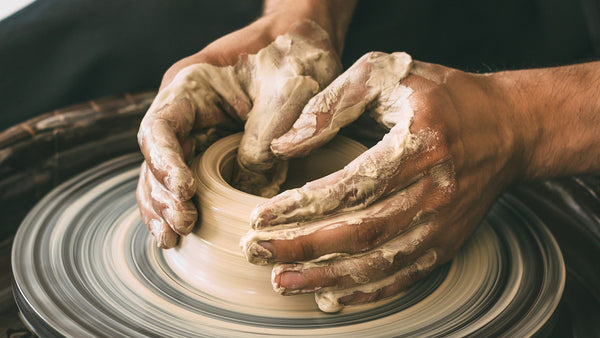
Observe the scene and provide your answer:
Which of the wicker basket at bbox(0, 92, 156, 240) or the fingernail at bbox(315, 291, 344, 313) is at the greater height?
the fingernail at bbox(315, 291, 344, 313)

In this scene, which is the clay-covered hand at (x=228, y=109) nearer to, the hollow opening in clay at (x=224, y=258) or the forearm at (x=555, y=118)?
the hollow opening in clay at (x=224, y=258)

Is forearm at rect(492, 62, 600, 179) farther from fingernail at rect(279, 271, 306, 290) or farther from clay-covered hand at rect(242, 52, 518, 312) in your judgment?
fingernail at rect(279, 271, 306, 290)

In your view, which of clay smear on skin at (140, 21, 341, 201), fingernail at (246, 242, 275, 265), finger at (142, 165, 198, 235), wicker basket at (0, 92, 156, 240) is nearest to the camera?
fingernail at (246, 242, 275, 265)

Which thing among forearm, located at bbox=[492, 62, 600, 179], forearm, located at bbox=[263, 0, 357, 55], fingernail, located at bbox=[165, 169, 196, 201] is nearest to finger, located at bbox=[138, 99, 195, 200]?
fingernail, located at bbox=[165, 169, 196, 201]

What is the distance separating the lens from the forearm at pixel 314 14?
4.95ft

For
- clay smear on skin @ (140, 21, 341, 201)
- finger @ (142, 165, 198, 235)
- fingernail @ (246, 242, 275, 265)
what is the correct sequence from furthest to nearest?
clay smear on skin @ (140, 21, 341, 201), finger @ (142, 165, 198, 235), fingernail @ (246, 242, 275, 265)

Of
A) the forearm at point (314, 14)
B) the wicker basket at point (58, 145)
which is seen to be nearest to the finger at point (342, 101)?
the forearm at point (314, 14)

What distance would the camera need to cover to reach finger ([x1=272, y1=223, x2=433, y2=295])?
36.9 inches

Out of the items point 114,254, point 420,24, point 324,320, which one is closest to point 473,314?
point 324,320

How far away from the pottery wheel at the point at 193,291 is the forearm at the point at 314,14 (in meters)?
0.62

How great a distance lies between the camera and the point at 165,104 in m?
1.15

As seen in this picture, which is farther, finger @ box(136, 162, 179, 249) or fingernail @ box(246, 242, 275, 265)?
finger @ box(136, 162, 179, 249)

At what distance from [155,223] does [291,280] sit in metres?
0.32

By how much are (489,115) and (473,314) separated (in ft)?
1.30
